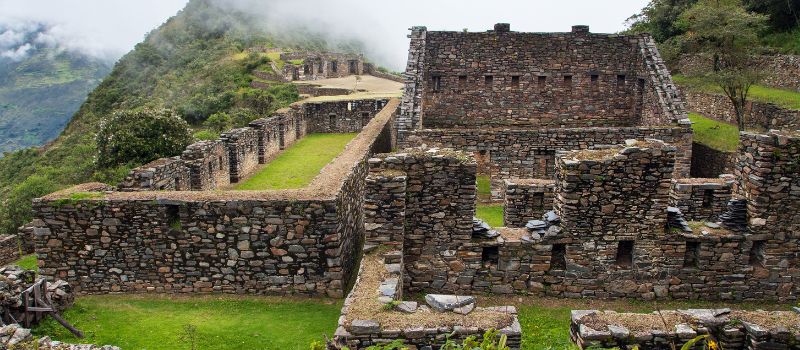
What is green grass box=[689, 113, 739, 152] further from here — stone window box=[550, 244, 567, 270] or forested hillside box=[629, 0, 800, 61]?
stone window box=[550, 244, 567, 270]

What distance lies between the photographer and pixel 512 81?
74.2 ft

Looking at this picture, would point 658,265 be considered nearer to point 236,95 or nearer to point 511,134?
point 511,134

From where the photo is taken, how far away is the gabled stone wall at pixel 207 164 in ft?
57.6

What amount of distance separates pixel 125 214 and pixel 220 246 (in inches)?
75.3

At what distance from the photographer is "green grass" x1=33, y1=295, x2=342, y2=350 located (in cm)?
973

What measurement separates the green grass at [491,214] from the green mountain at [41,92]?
251 ft

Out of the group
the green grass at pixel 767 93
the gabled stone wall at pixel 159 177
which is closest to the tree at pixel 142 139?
the gabled stone wall at pixel 159 177

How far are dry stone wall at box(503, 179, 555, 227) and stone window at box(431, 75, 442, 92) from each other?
9.29m

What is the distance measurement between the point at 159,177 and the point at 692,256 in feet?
41.2

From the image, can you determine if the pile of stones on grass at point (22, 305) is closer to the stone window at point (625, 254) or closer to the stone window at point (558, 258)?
the stone window at point (558, 258)

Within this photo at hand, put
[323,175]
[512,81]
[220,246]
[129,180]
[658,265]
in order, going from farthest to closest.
Answer: [512,81], [129,180], [323,175], [220,246], [658,265]

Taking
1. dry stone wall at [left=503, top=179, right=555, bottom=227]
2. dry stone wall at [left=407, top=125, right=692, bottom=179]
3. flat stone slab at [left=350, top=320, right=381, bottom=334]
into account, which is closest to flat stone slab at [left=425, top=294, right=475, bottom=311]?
flat stone slab at [left=350, top=320, right=381, bottom=334]

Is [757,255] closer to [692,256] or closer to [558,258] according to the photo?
[692,256]

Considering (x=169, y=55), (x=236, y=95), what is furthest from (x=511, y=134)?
(x=169, y=55)
